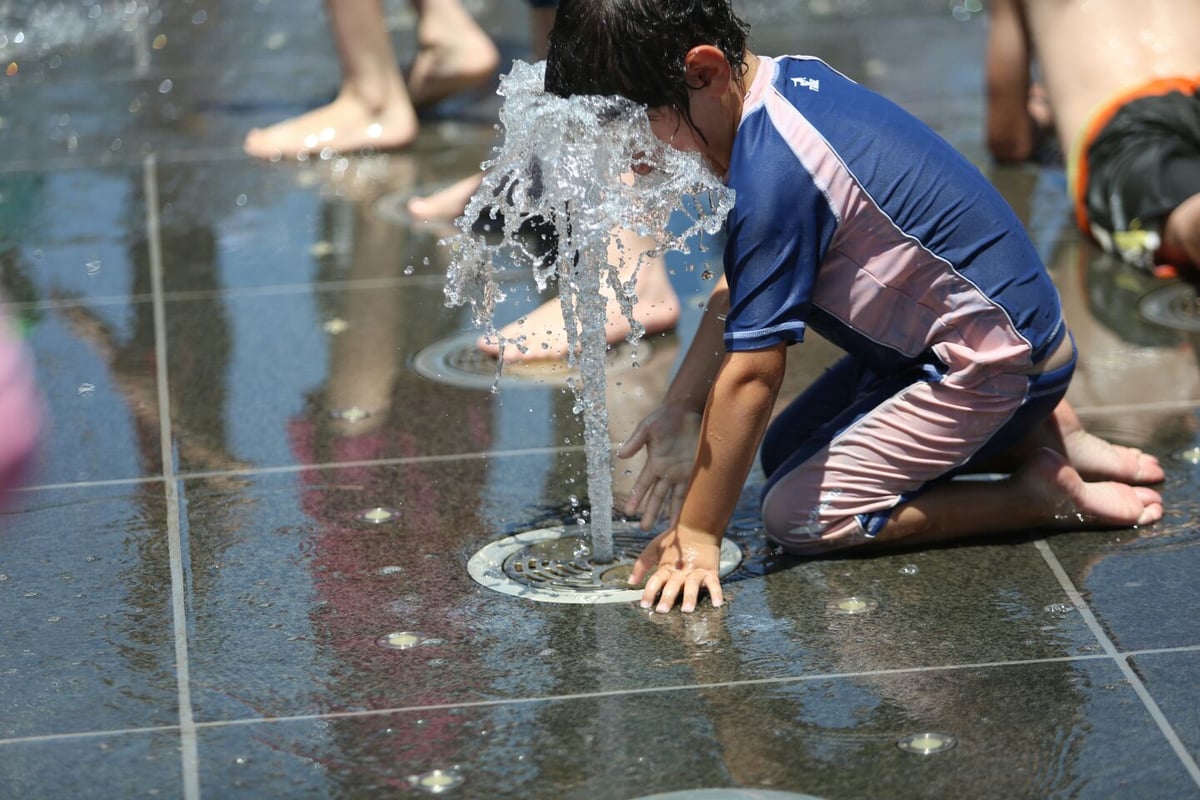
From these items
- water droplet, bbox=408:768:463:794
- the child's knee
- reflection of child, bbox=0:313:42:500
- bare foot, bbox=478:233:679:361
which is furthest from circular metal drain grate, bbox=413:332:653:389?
reflection of child, bbox=0:313:42:500

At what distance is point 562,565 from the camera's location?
2881 mm

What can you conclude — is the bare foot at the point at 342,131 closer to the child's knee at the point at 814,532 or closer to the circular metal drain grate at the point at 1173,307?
the circular metal drain grate at the point at 1173,307

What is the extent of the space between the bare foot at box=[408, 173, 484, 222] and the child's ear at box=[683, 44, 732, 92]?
2294mm

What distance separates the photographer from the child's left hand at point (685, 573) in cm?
267

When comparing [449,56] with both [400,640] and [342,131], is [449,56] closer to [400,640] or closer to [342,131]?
[342,131]

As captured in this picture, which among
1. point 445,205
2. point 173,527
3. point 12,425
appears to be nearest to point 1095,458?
point 173,527

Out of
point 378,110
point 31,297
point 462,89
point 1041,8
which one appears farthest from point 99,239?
point 1041,8

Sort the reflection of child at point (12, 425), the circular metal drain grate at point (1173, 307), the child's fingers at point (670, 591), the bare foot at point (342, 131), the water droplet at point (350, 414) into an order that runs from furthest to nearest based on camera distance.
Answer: the bare foot at point (342, 131) → the circular metal drain grate at point (1173, 307) → the water droplet at point (350, 414) → the child's fingers at point (670, 591) → the reflection of child at point (12, 425)

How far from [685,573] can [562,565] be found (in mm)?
270

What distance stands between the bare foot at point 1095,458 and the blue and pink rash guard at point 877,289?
0.68 ft

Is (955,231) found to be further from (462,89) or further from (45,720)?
(462,89)

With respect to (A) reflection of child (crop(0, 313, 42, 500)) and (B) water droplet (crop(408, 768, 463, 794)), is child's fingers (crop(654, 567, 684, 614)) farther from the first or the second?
(A) reflection of child (crop(0, 313, 42, 500))

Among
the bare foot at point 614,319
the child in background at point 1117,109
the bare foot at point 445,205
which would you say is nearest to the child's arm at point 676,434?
the bare foot at point 614,319

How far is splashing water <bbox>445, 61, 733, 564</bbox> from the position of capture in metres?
2.62
